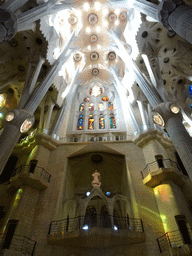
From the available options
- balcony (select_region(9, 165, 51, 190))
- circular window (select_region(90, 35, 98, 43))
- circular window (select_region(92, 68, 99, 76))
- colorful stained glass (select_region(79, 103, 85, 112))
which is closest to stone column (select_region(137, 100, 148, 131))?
colorful stained glass (select_region(79, 103, 85, 112))

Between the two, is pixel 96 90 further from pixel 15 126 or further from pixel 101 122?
pixel 15 126

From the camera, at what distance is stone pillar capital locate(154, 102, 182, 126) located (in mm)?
9703

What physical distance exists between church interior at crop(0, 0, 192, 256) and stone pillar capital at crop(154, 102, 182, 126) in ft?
0.19

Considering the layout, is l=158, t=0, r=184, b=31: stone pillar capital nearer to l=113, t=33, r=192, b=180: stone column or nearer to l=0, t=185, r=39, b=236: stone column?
l=113, t=33, r=192, b=180: stone column

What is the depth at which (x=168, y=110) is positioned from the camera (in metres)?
9.84

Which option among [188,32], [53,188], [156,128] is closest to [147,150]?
[156,128]

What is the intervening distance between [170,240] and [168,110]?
6467 mm

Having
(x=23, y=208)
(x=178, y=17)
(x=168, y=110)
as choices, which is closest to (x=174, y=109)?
(x=168, y=110)

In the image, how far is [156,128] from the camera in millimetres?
12766

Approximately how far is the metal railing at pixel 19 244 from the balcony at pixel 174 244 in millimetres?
6227

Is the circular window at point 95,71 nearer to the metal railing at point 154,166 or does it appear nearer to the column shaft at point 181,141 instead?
the metal railing at point 154,166

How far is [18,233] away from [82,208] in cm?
342

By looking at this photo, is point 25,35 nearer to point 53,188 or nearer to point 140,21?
point 140,21

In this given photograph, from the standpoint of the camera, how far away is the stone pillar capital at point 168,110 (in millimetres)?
9703
